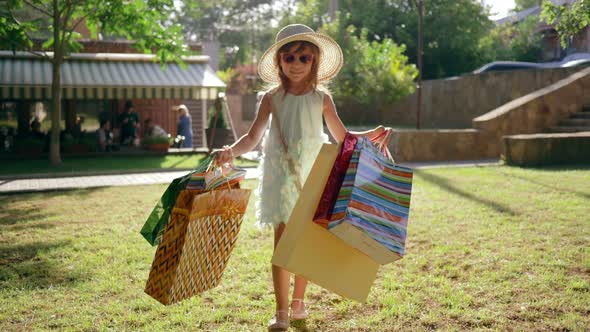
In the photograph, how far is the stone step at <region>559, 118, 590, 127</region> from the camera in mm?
14141

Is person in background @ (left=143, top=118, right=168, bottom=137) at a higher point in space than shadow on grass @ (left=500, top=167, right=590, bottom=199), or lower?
higher

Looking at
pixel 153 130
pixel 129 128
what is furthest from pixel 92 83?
pixel 129 128

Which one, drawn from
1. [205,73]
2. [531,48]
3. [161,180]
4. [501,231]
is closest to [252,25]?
[531,48]

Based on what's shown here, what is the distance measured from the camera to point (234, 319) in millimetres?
3816

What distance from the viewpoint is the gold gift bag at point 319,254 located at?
3104mm

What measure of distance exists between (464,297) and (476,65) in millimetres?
24040

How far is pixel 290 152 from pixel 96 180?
28.3 ft

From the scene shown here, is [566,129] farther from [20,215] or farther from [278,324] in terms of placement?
[278,324]

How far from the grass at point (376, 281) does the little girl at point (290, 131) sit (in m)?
0.60

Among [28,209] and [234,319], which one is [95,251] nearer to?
[234,319]

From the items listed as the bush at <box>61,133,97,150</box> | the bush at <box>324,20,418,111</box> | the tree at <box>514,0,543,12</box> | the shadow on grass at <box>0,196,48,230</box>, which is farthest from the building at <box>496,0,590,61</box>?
the tree at <box>514,0,543,12</box>

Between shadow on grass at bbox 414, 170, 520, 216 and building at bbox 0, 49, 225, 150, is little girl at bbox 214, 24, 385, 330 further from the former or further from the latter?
building at bbox 0, 49, 225, 150

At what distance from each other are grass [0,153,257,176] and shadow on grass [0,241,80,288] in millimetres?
7410

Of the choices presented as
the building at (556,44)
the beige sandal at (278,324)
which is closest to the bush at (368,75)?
the building at (556,44)
